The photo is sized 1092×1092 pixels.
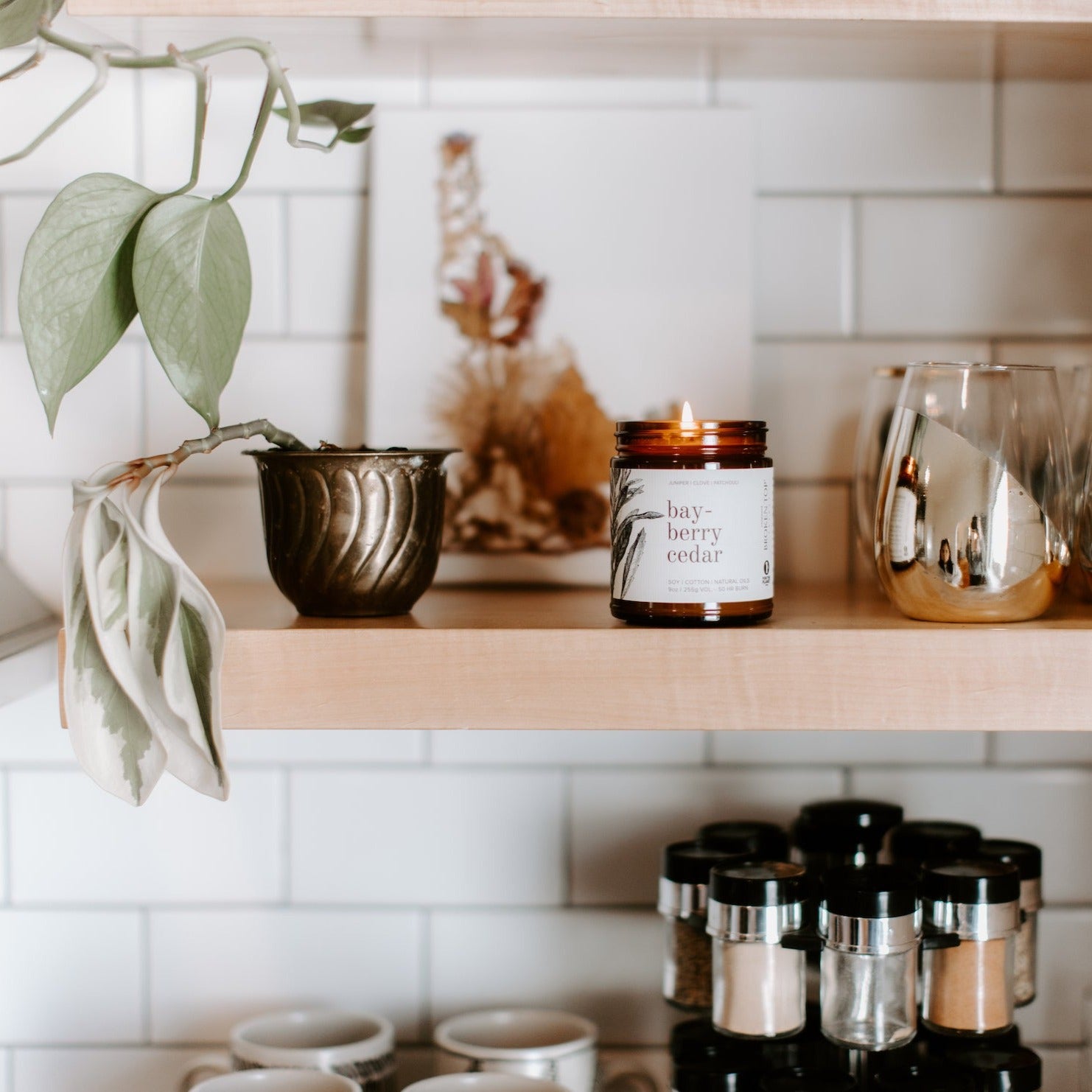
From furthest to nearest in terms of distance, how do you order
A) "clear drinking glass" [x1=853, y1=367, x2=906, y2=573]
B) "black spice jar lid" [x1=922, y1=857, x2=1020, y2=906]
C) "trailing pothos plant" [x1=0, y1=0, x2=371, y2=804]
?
"clear drinking glass" [x1=853, y1=367, x2=906, y2=573], "black spice jar lid" [x1=922, y1=857, x2=1020, y2=906], "trailing pothos plant" [x1=0, y1=0, x2=371, y2=804]

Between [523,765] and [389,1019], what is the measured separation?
0.20m

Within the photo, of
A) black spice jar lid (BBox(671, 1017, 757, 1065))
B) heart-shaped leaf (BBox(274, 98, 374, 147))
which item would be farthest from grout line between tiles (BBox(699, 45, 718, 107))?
black spice jar lid (BBox(671, 1017, 757, 1065))

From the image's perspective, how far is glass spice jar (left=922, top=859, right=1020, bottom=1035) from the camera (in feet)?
2.13

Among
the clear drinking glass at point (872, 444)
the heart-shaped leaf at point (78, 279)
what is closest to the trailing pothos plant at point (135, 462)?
the heart-shaped leaf at point (78, 279)

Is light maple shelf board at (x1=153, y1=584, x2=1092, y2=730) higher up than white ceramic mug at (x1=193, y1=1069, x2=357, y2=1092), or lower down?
higher up

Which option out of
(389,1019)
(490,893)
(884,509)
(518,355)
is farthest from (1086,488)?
(389,1019)

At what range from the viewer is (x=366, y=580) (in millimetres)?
620

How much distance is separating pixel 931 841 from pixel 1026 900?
2.4 inches

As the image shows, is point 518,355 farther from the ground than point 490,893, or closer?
farther from the ground

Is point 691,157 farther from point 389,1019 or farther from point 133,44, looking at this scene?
point 389,1019

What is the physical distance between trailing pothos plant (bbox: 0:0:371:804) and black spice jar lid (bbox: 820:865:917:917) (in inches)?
12.6

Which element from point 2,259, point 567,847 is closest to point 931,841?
point 567,847

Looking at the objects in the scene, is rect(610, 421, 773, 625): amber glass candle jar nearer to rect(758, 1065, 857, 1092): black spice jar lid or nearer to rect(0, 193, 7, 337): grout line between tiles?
rect(758, 1065, 857, 1092): black spice jar lid

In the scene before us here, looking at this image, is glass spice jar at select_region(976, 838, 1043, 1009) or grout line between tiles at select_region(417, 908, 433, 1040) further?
grout line between tiles at select_region(417, 908, 433, 1040)
